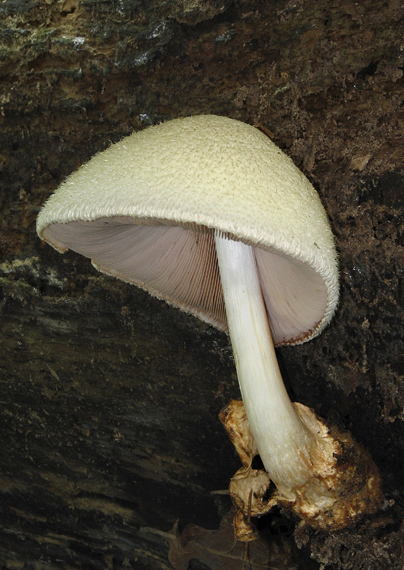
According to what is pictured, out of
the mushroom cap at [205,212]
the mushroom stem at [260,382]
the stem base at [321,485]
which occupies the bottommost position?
the stem base at [321,485]

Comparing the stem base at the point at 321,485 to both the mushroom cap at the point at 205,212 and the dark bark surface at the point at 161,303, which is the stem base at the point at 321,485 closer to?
the dark bark surface at the point at 161,303

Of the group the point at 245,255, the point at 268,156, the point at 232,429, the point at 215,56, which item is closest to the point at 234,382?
the point at 232,429

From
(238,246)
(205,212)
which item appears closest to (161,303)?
(238,246)

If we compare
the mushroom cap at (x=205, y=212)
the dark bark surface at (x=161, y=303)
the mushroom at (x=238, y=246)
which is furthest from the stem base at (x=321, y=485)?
the mushroom cap at (x=205, y=212)

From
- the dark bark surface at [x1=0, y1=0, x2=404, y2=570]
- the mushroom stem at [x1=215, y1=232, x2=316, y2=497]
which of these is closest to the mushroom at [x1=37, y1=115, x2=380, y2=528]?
the mushroom stem at [x1=215, y1=232, x2=316, y2=497]

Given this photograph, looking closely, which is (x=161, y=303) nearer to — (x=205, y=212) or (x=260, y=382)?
(x=260, y=382)

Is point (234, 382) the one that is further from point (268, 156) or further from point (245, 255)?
point (268, 156)
